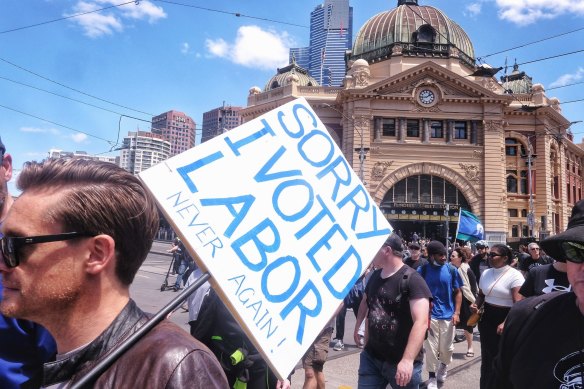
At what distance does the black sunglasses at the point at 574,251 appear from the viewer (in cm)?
187

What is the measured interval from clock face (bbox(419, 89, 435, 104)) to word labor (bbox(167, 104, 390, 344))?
37623 mm

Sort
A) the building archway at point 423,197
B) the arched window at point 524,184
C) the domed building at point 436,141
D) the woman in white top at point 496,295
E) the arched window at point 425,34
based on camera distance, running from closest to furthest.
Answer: the woman in white top at point 496,295 < the building archway at point 423,197 < the domed building at point 436,141 < the arched window at point 524,184 < the arched window at point 425,34

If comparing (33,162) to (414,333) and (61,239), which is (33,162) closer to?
(61,239)

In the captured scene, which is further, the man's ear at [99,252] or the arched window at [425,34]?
the arched window at [425,34]

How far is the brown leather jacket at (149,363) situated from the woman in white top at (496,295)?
178 inches

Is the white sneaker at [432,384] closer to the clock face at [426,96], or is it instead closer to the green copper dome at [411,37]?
the clock face at [426,96]

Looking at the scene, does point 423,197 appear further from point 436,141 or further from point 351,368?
point 351,368

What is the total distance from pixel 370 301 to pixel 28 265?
3119 mm

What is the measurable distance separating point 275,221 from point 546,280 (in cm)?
374

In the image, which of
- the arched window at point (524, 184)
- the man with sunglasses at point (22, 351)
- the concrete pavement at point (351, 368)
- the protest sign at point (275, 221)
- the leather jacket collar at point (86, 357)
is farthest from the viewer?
the arched window at point (524, 184)

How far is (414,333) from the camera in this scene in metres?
3.54

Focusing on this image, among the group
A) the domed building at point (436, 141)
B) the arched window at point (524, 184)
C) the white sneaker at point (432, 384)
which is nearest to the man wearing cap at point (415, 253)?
the white sneaker at point (432, 384)

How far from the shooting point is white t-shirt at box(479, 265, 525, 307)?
5.45 m

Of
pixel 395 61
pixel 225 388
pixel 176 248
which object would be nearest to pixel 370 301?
pixel 225 388
